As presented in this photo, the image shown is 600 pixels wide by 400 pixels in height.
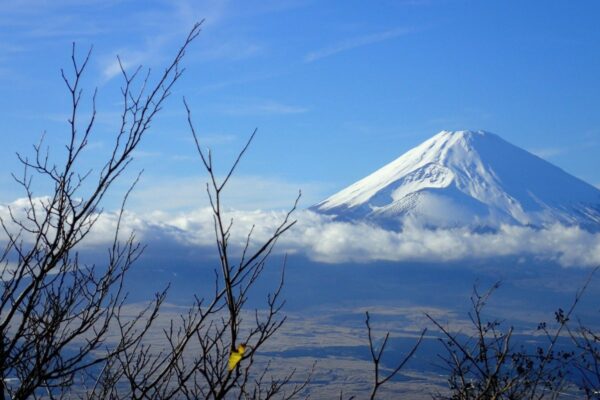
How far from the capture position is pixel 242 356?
328 cm

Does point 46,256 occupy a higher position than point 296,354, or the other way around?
point 46,256

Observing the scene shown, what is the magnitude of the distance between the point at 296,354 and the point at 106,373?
179361mm

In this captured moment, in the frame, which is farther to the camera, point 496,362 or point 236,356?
point 496,362

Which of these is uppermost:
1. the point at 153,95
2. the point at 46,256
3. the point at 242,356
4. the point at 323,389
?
the point at 153,95

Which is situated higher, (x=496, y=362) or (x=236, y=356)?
(x=236, y=356)

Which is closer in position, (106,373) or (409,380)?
(106,373)

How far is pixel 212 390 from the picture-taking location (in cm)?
381

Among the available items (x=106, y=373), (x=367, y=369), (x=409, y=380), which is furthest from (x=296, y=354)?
(x=106, y=373)

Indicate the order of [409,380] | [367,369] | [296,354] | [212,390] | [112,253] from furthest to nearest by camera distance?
[296,354] < [367,369] < [409,380] < [112,253] < [212,390]

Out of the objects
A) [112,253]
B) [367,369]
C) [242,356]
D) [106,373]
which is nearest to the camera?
[242,356]

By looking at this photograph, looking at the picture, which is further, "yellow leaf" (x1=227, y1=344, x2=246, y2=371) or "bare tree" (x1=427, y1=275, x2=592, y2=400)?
"bare tree" (x1=427, y1=275, x2=592, y2=400)

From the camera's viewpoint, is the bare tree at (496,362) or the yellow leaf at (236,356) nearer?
the yellow leaf at (236,356)

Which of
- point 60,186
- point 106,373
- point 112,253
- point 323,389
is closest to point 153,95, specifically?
point 60,186

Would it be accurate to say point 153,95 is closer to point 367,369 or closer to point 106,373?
point 106,373
